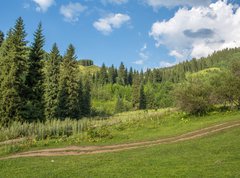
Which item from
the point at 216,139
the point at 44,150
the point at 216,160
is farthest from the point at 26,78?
the point at 216,160

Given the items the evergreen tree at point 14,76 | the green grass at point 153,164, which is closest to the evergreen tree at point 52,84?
the evergreen tree at point 14,76

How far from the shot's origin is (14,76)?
1828 inches

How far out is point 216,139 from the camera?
26.1m

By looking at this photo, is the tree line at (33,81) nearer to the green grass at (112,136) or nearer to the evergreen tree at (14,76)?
the evergreen tree at (14,76)

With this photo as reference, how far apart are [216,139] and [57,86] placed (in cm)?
4285

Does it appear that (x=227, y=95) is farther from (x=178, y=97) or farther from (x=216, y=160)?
(x=216, y=160)

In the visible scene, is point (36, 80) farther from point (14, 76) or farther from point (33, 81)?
point (14, 76)

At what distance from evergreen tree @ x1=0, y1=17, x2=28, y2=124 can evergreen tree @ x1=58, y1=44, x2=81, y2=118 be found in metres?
12.8

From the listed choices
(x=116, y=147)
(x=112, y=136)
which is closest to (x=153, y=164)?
(x=116, y=147)

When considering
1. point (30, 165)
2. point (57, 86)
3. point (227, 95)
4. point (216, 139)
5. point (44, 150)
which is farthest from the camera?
point (57, 86)

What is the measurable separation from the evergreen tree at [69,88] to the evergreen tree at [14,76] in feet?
42.1

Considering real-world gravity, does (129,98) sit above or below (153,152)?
above

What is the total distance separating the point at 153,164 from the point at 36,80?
130 ft

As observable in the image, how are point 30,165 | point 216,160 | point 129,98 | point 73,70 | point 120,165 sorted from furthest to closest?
1. point 129,98
2. point 73,70
3. point 30,165
4. point 120,165
5. point 216,160
